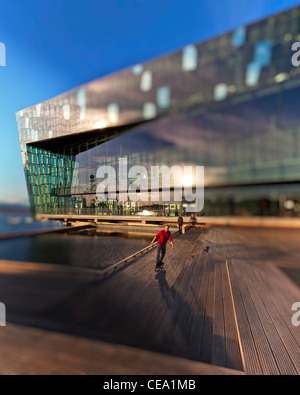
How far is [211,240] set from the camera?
22.0ft

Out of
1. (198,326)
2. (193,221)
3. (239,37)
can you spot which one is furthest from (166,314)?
(239,37)

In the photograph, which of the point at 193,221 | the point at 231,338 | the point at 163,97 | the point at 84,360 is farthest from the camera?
the point at 193,221

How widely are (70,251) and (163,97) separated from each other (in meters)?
7.56

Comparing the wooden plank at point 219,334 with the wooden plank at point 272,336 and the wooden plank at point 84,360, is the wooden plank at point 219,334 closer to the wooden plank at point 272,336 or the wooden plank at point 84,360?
the wooden plank at point 84,360

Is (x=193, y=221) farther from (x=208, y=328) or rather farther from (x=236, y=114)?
(x=208, y=328)

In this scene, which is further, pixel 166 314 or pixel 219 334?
pixel 166 314

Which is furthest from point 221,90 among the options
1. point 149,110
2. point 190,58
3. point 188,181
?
point 149,110

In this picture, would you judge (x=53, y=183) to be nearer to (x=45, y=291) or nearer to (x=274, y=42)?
(x=45, y=291)

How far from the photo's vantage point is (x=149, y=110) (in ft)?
19.7

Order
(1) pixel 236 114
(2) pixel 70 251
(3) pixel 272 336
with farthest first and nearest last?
(2) pixel 70 251 → (1) pixel 236 114 → (3) pixel 272 336

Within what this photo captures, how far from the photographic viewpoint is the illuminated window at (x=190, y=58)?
4.18 meters

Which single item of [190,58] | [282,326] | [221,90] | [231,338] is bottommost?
[282,326]

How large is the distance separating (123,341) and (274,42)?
661 cm

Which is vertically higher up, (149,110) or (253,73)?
(149,110)
